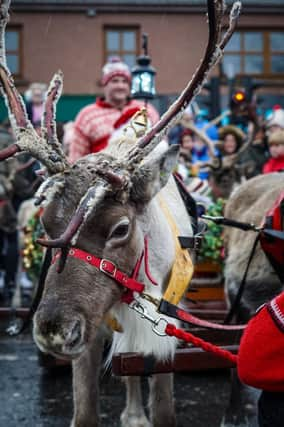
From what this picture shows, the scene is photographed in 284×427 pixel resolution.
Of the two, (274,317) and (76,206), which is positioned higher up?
(76,206)

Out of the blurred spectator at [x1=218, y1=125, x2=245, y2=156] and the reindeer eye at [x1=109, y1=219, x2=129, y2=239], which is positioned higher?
the blurred spectator at [x1=218, y1=125, x2=245, y2=156]

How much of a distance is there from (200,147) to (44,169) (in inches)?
290

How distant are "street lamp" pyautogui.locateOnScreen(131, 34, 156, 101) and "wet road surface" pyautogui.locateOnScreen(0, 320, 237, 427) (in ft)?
8.04

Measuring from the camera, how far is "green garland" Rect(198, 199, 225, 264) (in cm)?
655

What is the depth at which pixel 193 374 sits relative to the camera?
6.00 metres

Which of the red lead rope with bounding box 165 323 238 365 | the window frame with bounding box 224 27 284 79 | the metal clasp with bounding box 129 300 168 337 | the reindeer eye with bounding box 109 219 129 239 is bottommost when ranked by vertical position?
the red lead rope with bounding box 165 323 238 365

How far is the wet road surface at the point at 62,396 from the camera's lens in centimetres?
485

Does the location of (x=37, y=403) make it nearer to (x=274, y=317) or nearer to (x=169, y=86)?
(x=274, y=317)

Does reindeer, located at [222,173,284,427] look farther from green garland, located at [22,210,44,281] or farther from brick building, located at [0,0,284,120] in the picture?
brick building, located at [0,0,284,120]

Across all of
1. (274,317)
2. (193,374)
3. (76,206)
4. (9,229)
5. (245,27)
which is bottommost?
(193,374)

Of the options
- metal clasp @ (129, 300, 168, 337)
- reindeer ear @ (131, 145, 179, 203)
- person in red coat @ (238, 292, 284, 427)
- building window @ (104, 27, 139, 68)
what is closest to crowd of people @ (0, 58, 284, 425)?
reindeer ear @ (131, 145, 179, 203)

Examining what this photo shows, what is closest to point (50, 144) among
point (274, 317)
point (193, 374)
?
point (274, 317)

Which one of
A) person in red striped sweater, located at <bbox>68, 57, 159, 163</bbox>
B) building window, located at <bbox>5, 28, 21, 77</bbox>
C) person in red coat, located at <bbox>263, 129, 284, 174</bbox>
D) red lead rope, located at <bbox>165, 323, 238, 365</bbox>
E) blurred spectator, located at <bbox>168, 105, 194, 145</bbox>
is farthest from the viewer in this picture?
building window, located at <bbox>5, 28, 21, 77</bbox>

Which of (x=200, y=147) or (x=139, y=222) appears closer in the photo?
(x=139, y=222)
